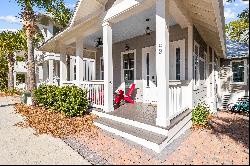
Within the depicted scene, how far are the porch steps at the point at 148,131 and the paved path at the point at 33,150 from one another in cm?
156

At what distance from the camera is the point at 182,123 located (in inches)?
256

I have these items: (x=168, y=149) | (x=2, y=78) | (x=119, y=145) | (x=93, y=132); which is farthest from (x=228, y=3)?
(x=2, y=78)

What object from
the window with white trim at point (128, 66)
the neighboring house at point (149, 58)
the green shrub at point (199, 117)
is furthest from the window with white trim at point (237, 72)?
the green shrub at point (199, 117)

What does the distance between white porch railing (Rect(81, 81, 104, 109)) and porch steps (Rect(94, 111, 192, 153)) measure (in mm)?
1221

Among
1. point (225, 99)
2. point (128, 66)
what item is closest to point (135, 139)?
point (128, 66)

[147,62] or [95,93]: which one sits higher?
[147,62]

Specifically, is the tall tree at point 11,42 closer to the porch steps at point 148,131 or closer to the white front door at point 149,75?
the white front door at point 149,75

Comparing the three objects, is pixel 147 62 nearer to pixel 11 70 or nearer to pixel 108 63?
pixel 108 63

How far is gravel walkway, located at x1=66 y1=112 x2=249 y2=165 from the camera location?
458 cm

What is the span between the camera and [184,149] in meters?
5.29

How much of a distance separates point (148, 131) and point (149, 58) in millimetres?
4753

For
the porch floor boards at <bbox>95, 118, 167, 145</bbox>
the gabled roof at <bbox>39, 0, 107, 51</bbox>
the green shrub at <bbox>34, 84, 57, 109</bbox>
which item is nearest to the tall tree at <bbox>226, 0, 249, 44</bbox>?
the porch floor boards at <bbox>95, 118, 167, 145</bbox>

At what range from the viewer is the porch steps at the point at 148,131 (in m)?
5.29

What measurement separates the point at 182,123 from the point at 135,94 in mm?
4332
